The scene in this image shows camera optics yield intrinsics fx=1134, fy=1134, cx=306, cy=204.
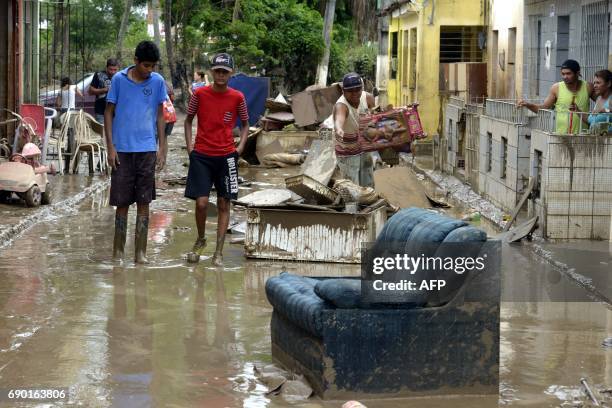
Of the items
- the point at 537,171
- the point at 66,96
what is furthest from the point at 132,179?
the point at 66,96

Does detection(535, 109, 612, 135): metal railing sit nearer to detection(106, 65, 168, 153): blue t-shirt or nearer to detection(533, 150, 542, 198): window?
detection(533, 150, 542, 198): window

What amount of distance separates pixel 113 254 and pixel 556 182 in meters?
4.77

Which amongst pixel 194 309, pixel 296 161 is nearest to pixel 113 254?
pixel 194 309

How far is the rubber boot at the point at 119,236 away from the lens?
33.5 feet

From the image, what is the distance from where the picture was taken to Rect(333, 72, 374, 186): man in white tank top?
11398 millimetres

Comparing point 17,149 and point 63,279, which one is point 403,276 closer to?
point 63,279

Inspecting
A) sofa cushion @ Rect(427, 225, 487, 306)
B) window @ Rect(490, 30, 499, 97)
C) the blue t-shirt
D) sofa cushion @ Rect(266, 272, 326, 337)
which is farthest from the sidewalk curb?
window @ Rect(490, 30, 499, 97)

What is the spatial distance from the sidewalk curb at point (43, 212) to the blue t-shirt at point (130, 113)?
190cm

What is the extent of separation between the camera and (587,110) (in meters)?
12.8

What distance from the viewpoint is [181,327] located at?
7762 mm

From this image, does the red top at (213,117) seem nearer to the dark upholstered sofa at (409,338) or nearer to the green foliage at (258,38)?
the dark upholstered sofa at (409,338)

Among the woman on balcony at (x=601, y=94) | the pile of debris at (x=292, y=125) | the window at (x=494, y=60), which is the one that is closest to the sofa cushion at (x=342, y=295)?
the woman on balcony at (x=601, y=94)

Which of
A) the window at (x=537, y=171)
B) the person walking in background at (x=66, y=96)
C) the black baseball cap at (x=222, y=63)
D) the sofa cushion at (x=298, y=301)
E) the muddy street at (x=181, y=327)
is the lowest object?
the muddy street at (x=181, y=327)

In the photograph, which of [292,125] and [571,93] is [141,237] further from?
[292,125]
